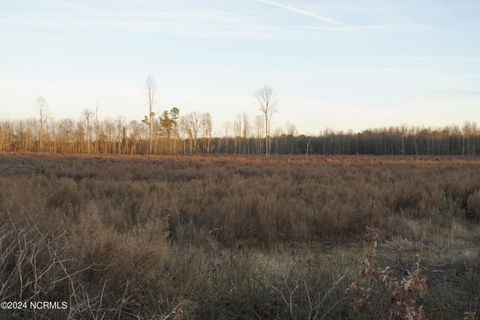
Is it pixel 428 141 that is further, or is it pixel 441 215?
pixel 428 141

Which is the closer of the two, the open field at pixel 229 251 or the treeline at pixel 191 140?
the open field at pixel 229 251

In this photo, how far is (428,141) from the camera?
281 ft

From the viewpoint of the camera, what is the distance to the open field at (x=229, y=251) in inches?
136

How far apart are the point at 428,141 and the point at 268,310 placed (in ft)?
299

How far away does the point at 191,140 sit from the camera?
78.5m

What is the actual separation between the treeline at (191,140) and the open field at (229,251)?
56.0 m

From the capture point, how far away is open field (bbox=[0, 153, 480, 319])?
3443 millimetres

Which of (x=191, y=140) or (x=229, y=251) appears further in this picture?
(x=191, y=140)

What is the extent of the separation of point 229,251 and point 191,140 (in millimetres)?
74059

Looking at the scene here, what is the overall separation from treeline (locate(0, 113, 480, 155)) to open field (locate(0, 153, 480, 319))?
56036 millimetres

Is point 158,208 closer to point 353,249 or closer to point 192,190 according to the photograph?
point 192,190

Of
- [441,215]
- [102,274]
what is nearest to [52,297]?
[102,274]

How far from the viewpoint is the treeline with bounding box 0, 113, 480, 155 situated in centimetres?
7238

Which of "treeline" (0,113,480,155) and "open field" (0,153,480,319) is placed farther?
"treeline" (0,113,480,155)
